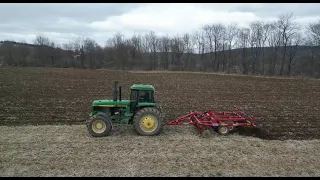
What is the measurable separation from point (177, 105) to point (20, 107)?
26.9 ft

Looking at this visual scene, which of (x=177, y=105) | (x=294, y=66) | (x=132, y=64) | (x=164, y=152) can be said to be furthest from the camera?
(x=132, y=64)

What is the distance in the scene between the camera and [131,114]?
32.0ft

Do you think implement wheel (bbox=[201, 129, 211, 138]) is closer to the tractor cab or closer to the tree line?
the tractor cab

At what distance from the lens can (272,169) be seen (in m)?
7.01

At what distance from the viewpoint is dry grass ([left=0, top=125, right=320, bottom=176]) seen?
679 centimetres

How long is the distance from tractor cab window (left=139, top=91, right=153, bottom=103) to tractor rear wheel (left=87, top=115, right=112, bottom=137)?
1397 mm

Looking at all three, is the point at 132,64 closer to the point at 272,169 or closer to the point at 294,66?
the point at 294,66

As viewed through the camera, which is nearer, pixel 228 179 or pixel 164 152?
pixel 228 179

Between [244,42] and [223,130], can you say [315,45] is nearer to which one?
[244,42]

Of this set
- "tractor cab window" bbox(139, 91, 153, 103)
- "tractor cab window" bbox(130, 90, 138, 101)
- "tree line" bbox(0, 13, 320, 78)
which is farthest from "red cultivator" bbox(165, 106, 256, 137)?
"tree line" bbox(0, 13, 320, 78)

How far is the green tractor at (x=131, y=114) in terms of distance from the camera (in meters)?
9.30

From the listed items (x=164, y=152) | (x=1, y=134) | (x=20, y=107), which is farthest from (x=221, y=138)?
(x=20, y=107)

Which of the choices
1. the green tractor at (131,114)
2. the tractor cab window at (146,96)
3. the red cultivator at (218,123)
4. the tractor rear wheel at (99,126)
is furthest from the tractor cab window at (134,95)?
the red cultivator at (218,123)

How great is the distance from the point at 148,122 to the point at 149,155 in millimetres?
1897
